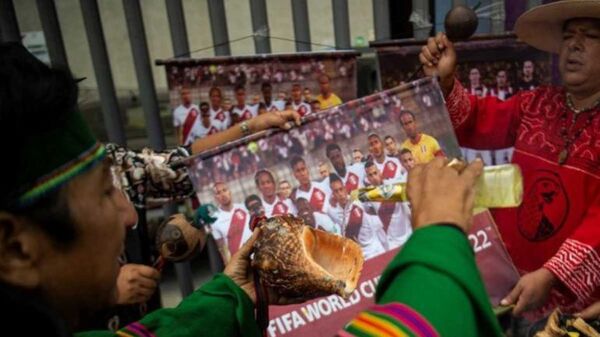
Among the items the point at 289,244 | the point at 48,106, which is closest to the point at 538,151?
the point at 289,244

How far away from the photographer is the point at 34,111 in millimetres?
672

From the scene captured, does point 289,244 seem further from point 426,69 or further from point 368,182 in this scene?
point 426,69

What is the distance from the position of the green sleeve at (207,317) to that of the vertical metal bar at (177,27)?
4.71 ft

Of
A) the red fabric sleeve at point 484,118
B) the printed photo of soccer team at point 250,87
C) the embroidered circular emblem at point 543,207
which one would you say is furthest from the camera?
the printed photo of soccer team at point 250,87

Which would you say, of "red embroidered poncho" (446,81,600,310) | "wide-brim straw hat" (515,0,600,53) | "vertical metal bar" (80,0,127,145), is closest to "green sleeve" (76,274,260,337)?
"red embroidered poncho" (446,81,600,310)

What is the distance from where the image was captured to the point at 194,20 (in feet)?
8.96

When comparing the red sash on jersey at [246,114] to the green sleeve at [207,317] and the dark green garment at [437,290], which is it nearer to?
the green sleeve at [207,317]

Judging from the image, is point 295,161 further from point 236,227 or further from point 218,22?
Result: point 218,22

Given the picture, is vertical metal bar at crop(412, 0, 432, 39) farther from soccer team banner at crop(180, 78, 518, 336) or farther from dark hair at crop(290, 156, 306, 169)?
dark hair at crop(290, 156, 306, 169)

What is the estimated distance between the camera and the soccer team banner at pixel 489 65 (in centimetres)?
194

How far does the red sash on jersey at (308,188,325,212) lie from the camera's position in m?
1.47

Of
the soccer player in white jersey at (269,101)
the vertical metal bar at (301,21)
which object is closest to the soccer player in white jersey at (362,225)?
the soccer player in white jersey at (269,101)

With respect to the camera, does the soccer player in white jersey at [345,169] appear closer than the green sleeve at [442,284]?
No

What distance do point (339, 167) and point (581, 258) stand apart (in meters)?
0.77
